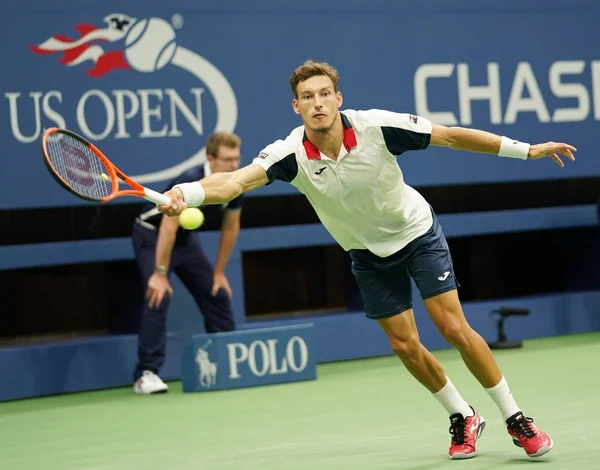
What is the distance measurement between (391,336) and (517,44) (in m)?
5.75

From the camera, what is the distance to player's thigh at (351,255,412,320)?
19.1ft

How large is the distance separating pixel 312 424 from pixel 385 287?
1536 mm

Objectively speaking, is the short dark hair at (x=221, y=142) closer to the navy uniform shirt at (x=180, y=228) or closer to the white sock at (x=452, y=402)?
the navy uniform shirt at (x=180, y=228)

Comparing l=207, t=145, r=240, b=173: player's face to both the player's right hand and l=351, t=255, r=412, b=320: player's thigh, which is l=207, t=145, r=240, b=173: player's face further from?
the player's right hand

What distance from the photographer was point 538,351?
401 inches

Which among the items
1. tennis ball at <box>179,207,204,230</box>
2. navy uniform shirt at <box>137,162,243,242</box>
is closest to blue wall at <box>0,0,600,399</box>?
navy uniform shirt at <box>137,162,243,242</box>

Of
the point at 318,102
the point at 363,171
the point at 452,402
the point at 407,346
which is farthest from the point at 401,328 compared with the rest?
the point at 318,102

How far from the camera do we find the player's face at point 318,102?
5.57 meters

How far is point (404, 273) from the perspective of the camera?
233 inches

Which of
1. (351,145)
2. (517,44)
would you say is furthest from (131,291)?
(351,145)

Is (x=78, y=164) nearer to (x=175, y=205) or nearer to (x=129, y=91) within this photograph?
(x=175, y=205)

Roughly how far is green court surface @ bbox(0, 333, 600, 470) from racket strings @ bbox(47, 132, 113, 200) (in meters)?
1.38

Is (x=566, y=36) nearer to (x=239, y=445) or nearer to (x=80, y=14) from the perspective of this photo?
(x=80, y=14)

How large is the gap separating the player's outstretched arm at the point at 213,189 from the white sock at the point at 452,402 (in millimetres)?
1326
